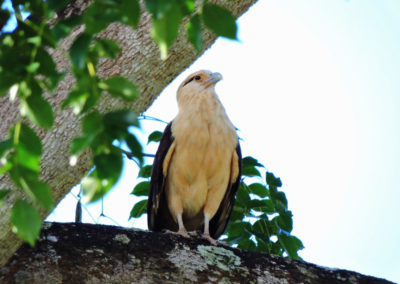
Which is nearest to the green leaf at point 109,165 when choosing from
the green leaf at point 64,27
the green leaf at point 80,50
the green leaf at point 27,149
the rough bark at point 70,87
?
the green leaf at point 27,149

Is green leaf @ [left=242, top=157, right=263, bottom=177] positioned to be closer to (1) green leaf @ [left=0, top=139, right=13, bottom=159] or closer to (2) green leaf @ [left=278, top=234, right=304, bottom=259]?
(2) green leaf @ [left=278, top=234, right=304, bottom=259]

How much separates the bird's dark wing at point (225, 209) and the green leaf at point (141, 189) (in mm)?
756

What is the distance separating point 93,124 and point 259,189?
12.9 ft

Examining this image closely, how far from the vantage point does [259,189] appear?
614cm

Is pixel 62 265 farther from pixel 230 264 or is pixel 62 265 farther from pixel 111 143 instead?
pixel 111 143

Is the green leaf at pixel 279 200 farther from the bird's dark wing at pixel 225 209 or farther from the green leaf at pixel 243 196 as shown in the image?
the bird's dark wing at pixel 225 209

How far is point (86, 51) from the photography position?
2287 mm

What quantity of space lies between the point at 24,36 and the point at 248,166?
4.11 metres

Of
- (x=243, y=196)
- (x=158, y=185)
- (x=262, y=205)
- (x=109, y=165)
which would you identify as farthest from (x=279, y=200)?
(x=109, y=165)

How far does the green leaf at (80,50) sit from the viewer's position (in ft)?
7.34

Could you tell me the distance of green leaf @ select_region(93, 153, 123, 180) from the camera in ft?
7.57

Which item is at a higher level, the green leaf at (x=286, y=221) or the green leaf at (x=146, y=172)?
the green leaf at (x=146, y=172)

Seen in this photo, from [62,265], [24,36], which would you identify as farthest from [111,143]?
[62,265]

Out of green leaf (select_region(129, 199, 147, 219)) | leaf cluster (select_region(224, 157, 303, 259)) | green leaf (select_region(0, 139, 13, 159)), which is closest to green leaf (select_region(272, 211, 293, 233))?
leaf cluster (select_region(224, 157, 303, 259))
